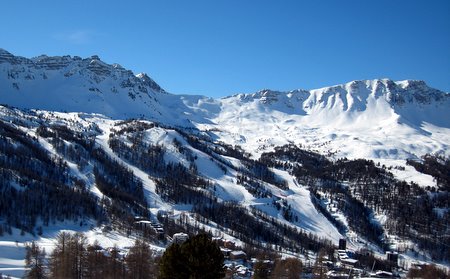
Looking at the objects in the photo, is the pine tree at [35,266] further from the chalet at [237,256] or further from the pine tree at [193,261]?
the chalet at [237,256]

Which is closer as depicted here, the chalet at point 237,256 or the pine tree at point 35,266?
the pine tree at point 35,266

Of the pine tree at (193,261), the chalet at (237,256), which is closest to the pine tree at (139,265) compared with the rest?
the pine tree at (193,261)

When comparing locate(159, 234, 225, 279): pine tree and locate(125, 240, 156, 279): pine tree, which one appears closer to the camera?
locate(159, 234, 225, 279): pine tree

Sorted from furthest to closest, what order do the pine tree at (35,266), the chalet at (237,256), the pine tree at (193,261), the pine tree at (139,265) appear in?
the chalet at (237,256)
the pine tree at (139,265)
the pine tree at (35,266)
the pine tree at (193,261)

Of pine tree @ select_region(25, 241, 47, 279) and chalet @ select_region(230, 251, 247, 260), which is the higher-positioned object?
pine tree @ select_region(25, 241, 47, 279)

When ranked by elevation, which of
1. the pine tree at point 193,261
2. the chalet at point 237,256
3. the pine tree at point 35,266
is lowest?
the chalet at point 237,256

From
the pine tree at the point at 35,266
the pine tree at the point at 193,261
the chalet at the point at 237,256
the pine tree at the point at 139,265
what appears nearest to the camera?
the pine tree at the point at 193,261

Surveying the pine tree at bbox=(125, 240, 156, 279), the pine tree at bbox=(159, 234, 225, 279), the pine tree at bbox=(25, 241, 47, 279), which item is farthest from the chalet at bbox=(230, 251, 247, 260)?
the pine tree at bbox=(159, 234, 225, 279)

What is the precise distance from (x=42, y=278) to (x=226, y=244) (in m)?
102

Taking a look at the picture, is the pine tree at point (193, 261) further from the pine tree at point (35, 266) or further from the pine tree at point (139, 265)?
the pine tree at point (35, 266)

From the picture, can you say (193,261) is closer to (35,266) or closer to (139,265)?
(139,265)

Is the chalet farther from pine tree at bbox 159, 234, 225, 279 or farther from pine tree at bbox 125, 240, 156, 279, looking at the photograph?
pine tree at bbox 159, 234, 225, 279

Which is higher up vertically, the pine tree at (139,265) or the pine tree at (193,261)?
the pine tree at (193,261)

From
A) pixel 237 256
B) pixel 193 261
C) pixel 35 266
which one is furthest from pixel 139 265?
pixel 237 256
